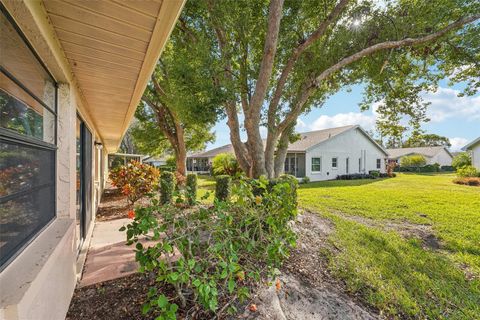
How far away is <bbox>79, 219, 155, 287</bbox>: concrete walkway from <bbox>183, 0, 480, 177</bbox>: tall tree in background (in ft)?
12.1

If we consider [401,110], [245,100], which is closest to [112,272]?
[245,100]

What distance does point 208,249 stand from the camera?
2365 millimetres

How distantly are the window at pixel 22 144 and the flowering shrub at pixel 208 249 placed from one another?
2.52 ft

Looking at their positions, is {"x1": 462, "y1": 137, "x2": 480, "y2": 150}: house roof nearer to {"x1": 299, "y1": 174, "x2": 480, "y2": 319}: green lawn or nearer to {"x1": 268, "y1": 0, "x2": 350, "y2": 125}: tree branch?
{"x1": 299, "y1": 174, "x2": 480, "y2": 319}: green lawn

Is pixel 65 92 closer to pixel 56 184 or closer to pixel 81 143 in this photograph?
pixel 56 184

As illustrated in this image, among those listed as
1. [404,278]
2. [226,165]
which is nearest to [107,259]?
[404,278]

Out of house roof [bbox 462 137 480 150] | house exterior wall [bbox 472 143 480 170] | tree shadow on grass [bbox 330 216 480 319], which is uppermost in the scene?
house roof [bbox 462 137 480 150]

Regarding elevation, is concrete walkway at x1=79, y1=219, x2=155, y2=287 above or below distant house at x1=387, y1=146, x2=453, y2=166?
below

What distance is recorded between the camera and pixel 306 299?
3203 millimetres

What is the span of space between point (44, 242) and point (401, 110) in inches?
420

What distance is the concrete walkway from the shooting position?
3438 mm

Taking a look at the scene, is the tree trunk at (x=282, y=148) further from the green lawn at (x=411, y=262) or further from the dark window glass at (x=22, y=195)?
the dark window glass at (x=22, y=195)

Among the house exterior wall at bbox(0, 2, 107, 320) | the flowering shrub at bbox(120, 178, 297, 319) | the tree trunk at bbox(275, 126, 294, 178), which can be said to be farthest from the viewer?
the tree trunk at bbox(275, 126, 294, 178)

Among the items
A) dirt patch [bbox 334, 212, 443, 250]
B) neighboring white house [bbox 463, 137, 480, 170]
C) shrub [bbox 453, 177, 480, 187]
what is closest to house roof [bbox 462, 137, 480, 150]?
neighboring white house [bbox 463, 137, 480, 170]
